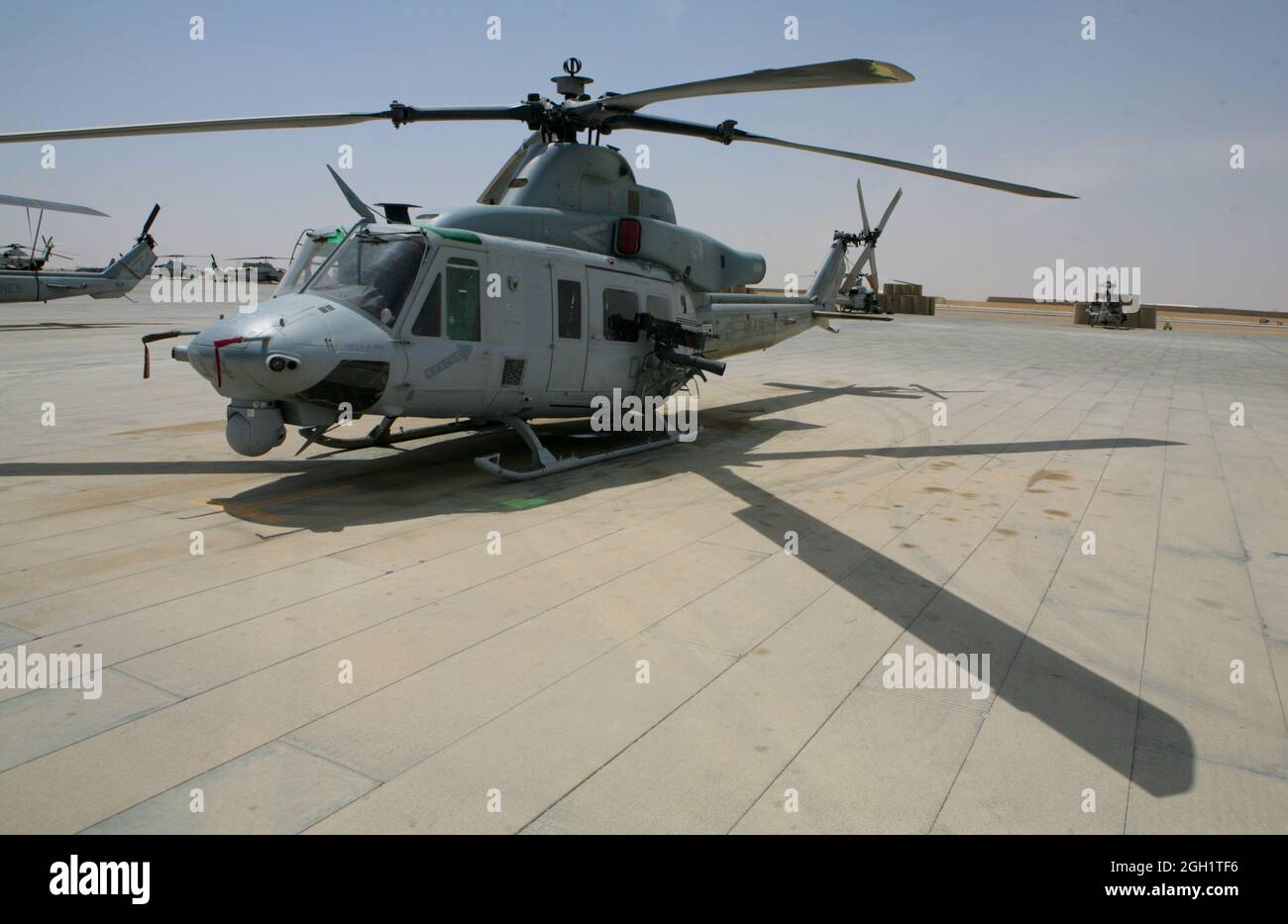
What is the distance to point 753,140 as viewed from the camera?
9.16 m

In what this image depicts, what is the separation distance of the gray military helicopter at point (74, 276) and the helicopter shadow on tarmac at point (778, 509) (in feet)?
82.5

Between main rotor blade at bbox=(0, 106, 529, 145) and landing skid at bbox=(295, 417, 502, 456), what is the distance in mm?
3006

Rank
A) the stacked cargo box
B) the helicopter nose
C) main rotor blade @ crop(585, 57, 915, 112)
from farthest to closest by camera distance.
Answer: the stacked cargo box < the helicopter nose < main rotor blade @ crop(585, 57, 915, 112)

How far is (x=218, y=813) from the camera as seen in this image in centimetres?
299

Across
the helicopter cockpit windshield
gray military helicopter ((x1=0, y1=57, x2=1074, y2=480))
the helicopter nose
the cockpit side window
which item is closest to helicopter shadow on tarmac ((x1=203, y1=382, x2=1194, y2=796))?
gray military helicopter ((x1=0, y1=57, x2=1074, y2=480))

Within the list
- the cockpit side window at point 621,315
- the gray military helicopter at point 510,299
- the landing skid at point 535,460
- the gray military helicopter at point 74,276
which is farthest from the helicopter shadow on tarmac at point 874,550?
the gray military helicopter at point 74,276

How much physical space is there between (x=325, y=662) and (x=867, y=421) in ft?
33.4

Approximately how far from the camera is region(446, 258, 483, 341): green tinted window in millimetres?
7809

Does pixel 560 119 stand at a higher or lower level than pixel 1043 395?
higher

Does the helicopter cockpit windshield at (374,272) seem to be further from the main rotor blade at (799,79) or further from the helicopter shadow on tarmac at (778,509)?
the main rotor blade at (799,79)

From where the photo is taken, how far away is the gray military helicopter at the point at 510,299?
6844 millimetres

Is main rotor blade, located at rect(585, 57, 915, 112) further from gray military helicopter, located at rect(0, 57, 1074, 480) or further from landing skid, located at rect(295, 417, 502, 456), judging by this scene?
landing skid, located at rect(295, 417, 502, 456)
